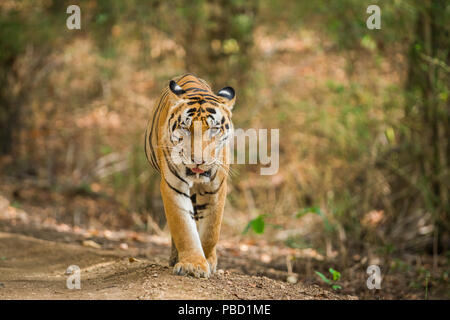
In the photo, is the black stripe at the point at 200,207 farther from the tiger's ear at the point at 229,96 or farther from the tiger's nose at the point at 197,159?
the tiger's ear at the point at 229,96

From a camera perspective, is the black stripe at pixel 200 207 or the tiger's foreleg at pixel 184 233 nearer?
the tiger's foreleg at pixel 184 233

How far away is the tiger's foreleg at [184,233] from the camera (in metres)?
4.54

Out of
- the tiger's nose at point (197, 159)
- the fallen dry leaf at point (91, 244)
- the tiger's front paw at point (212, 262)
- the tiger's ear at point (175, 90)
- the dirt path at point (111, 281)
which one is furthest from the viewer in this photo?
the fallen dry leaf at point (91, 244)

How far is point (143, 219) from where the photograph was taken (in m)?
10.4

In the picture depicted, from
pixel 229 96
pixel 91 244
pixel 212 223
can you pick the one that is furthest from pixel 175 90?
pixel 91 244

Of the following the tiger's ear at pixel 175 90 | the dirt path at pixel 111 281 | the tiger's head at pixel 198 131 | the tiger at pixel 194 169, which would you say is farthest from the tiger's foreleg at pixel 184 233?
the tiger's ear at pixel 175 90

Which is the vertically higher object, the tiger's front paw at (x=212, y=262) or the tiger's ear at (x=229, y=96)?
the tiger's ear at (x=229, y=96)

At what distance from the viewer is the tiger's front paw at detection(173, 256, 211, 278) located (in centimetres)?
452

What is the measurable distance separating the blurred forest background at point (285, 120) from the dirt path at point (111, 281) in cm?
296

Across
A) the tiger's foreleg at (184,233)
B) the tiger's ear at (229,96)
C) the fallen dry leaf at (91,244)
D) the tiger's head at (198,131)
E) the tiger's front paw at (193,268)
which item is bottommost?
the fallen dry leaf at (91,244)

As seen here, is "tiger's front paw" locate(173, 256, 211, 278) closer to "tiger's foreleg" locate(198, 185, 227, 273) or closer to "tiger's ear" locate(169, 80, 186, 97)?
"tiger's foreleg" locate(198, 185, 227, 273)

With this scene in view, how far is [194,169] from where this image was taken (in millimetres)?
4578
